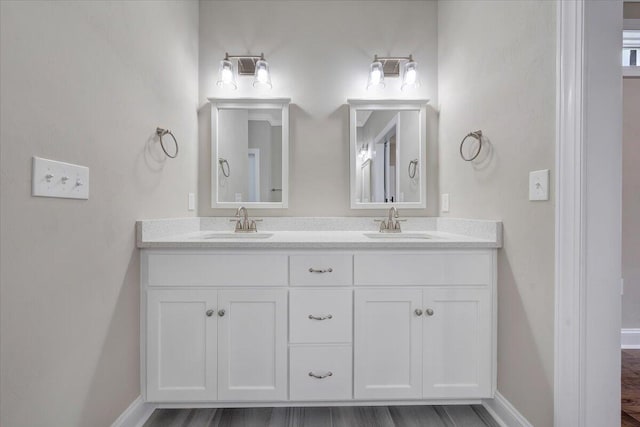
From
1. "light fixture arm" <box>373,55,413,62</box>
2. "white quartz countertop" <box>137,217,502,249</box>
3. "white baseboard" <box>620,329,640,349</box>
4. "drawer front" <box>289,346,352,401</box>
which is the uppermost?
"light fixture arm" <box>373,55,413,62</box>

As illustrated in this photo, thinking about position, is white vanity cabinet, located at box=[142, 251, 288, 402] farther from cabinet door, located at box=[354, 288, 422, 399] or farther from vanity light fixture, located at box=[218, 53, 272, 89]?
vanity light fixture, located at box=[218, 53, 272, 89]

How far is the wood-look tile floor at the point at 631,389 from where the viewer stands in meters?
1.46

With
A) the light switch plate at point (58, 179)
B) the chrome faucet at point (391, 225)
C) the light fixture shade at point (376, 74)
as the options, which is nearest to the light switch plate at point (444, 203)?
the chrome faucet at point (391, 225)

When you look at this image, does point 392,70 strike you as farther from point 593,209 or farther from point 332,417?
point 332,417

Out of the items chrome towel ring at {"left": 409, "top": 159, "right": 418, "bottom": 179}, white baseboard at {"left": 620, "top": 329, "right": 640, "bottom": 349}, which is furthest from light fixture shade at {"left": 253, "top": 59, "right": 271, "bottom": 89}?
white baseboard at {"left": 620, "top": 329, "right": 640, "bottom": 349}

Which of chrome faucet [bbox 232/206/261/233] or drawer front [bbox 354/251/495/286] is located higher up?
chrome faucet [bbox 232/206/261/233]

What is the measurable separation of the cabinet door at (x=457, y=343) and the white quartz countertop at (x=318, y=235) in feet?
0.82

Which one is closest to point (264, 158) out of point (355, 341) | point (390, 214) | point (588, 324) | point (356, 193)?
point (356, 193)

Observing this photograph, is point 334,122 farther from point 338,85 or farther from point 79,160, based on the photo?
point 79,160

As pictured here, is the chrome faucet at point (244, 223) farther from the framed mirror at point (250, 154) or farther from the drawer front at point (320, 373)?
the drawer front at point (320, 373)

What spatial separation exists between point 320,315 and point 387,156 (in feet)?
3.81

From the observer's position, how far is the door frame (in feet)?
3.35

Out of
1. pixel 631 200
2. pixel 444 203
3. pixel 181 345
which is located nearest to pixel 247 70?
pixel 444 203

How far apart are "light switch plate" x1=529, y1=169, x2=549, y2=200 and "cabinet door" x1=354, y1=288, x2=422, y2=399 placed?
24.6 inches
